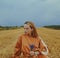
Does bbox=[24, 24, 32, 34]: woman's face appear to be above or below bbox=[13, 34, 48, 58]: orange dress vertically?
above

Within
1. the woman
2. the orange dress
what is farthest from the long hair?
the orange dress

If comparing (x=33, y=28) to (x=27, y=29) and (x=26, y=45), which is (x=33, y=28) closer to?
(x=27, y=29)

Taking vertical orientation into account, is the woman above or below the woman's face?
below

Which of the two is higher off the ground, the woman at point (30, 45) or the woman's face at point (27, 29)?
the woman's face at point (27, 29)

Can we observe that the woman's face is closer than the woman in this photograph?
No

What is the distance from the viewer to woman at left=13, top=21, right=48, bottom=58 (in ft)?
26.3

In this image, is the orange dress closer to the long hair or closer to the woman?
the woman

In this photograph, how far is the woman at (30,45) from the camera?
803cm

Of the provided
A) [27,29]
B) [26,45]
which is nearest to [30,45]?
[26,45]

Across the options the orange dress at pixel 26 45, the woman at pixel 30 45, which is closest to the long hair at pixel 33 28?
the woman at pixel 30 45

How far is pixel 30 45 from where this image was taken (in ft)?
26.4

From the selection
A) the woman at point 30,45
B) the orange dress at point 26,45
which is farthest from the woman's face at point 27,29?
the orange dress at point 26,45

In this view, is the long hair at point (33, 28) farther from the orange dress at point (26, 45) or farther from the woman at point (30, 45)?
the orange dress at point (26, 45)

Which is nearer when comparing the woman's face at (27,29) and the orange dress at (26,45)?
the orange dress at (26,45)
